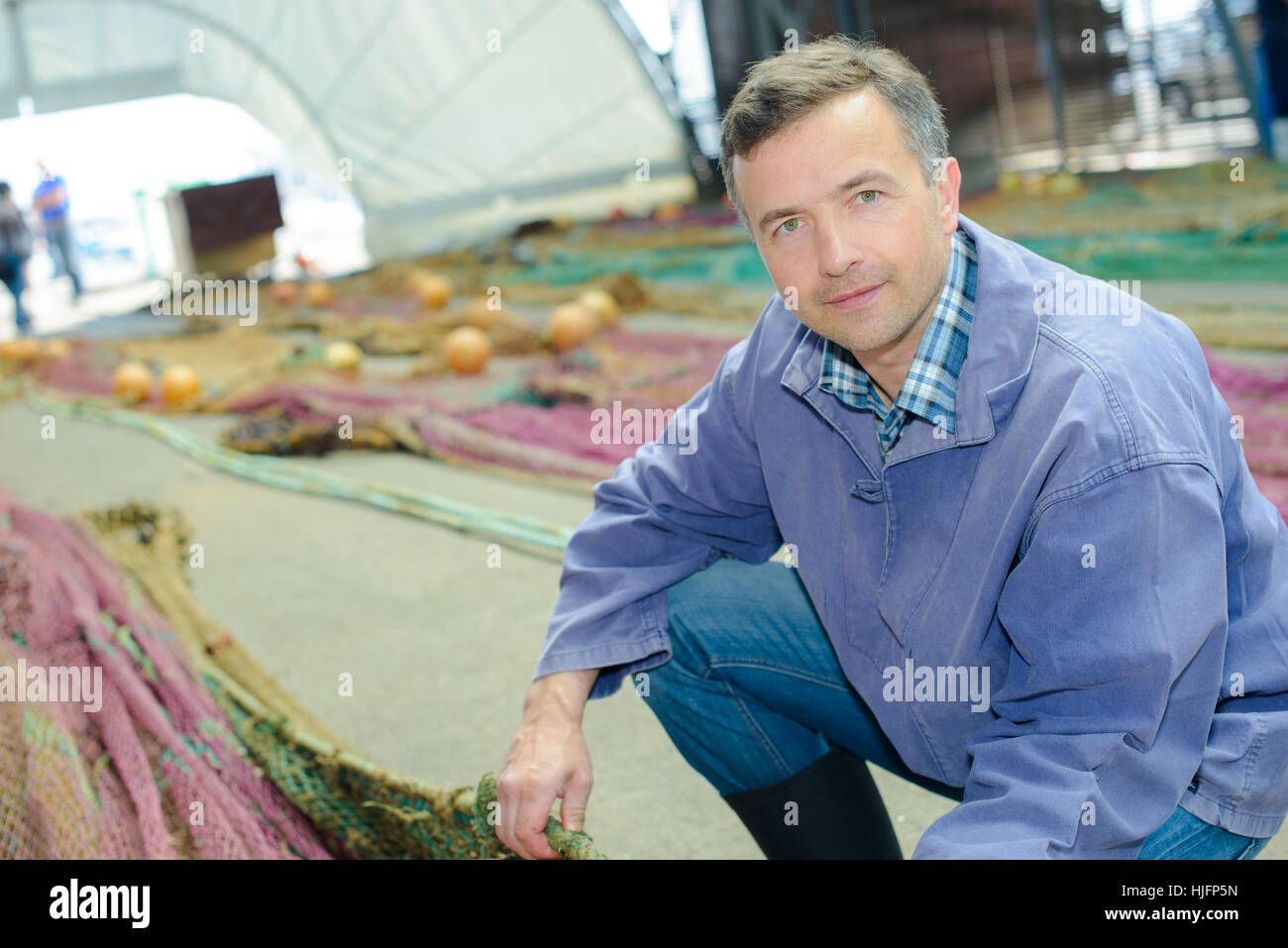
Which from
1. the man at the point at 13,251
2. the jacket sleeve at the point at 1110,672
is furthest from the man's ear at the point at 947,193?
the man at the point at 13,251

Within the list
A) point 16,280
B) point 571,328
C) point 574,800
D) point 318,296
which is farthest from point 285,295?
point 574,800

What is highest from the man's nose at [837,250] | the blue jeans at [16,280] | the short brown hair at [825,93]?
the blue jeans at [16,280]

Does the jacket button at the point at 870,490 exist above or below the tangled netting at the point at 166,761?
above

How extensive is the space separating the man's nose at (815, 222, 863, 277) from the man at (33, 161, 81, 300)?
1587 cm

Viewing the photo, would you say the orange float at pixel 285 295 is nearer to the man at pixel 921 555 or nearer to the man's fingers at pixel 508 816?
the man at pixel 921 555

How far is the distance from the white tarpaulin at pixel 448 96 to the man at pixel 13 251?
8.52 ft

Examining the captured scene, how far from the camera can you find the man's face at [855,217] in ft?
4.75

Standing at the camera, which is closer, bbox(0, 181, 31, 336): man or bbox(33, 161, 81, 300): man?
bbox(0, 181, 31, 336): man

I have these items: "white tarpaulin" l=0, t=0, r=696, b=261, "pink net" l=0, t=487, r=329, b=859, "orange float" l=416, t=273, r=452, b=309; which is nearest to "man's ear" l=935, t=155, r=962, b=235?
"pink net" l=0, t=487, r=329, b=859

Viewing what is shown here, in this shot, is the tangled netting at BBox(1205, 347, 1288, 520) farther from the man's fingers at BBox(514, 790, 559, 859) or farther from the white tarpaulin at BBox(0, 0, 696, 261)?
the white tarpaulin at BBox(0, 0, 696, 261)

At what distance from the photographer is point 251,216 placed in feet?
47.4

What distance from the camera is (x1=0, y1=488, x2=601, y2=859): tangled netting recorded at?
74.7 inches

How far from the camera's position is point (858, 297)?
1474 millimetres
